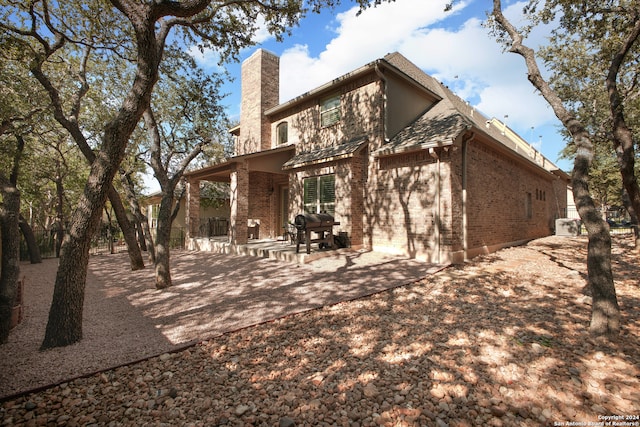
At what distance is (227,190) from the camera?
72.4ft

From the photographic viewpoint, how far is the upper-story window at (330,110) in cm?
1145

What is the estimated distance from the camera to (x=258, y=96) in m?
14.8

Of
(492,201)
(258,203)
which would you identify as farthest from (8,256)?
(492,201)

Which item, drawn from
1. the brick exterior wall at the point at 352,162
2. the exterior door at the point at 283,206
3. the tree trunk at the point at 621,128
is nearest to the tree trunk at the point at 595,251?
the tree trunk at the point at 621,128

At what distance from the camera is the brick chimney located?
14.6 metres

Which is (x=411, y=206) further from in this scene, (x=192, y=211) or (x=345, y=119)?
(x=192, y=211)

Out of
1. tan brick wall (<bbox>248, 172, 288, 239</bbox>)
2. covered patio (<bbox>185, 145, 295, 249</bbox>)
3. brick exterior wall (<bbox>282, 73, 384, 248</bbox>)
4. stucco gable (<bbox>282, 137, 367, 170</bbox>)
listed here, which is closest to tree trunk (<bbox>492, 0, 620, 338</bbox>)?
stucco gable (<bbox>282, 137, 367, 170</bbox>)

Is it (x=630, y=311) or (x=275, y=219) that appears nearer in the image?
(x=630, y=311)

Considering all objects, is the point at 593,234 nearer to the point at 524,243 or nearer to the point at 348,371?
the point at 348,371

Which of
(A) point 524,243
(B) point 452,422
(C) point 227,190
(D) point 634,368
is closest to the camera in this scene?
(B) point 452,422

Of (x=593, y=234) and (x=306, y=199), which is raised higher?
(x=306, y=199)

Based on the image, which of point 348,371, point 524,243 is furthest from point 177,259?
point 524,243

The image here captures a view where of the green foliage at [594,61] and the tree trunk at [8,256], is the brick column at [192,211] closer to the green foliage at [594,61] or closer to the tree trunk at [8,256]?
the tree trunk at [8,256]

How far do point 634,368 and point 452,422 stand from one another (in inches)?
95.2
